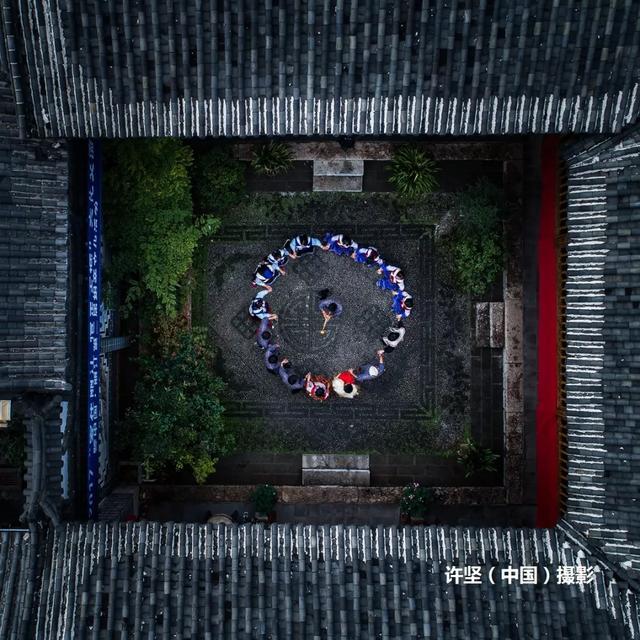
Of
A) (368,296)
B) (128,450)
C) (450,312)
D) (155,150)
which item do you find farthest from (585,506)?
(155,150)

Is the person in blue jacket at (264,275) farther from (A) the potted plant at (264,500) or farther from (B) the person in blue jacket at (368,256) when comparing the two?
(A) the potted plant at (264,500)

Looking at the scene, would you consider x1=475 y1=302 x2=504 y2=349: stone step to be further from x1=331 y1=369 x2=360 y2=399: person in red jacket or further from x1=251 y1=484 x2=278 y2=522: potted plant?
x1=251 y1=484 x2=278 y2=522: potted plant

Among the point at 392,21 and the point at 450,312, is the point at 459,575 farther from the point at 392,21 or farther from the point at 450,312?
the point at 392,21

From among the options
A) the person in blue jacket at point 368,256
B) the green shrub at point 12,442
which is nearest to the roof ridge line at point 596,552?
the person in blue jacket at point 368,256

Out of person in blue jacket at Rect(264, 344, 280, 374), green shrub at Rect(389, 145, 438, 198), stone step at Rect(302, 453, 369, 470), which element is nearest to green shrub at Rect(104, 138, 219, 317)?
person in blue jacket at Rect(264, 344, 280, 374)

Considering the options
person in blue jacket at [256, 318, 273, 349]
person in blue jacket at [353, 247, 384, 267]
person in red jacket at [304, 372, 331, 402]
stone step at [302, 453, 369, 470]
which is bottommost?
stone step at [302, 453, 369, 470]

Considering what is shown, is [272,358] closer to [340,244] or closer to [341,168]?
[340,244]
